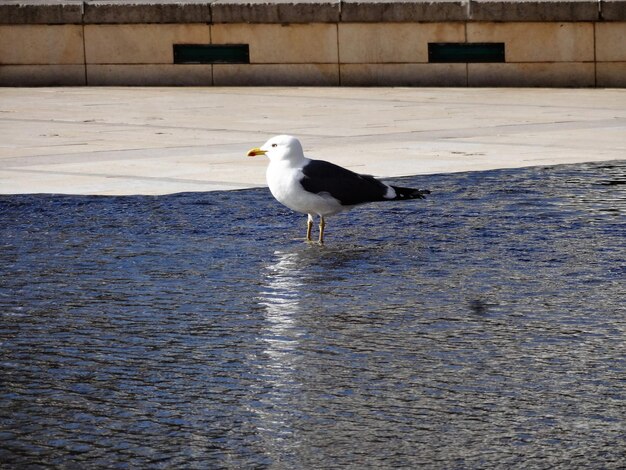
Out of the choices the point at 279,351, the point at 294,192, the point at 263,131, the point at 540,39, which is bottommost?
the point at 279,351

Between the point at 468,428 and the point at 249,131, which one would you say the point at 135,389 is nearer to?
the point at 468,428

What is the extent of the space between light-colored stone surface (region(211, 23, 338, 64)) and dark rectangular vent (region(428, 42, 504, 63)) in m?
1.49

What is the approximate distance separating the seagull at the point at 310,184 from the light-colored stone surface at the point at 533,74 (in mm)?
12588

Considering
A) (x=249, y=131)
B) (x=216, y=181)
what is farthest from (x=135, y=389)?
(x=249, y=131)

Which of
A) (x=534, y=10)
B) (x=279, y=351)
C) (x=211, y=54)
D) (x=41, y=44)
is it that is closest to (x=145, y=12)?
(x=211, y=54)

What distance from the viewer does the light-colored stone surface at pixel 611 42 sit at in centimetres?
2023

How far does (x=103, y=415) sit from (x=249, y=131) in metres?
10.4

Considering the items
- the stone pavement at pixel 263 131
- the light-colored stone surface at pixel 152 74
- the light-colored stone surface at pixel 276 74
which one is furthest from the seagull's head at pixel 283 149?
the light-colored stone surface at pixel 152 74

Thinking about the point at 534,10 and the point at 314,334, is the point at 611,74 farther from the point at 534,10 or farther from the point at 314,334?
the point at 314,334

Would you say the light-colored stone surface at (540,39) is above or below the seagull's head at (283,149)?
above

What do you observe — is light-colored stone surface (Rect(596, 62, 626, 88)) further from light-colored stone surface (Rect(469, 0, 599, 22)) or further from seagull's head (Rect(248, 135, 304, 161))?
seagull's head (Rect(248, 135, 304, 161))

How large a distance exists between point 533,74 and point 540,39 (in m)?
0.52

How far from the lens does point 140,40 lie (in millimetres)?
22391

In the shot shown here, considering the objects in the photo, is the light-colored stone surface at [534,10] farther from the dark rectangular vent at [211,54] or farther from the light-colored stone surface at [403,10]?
the dark rectangular vent at [211,54]
